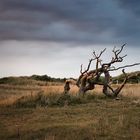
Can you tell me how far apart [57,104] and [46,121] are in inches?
251

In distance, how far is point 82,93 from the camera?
2814 cm

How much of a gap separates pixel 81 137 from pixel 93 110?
707cm

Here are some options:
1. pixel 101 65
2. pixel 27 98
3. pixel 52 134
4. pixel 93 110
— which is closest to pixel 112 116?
pixel 93 110

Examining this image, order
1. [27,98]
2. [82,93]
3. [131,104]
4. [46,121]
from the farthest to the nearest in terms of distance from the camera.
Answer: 1. [82,93]
2. [27,98]
3. [131,104]
4. [46,121]

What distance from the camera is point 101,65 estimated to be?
29266mm

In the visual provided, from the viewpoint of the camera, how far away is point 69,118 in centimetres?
1895

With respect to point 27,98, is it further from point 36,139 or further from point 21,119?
point 36,139

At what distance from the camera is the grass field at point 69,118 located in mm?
15031

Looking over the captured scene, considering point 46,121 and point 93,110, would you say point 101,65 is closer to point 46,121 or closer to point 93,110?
point 93,110

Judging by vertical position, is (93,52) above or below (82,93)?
above

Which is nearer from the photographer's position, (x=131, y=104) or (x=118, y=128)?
(x=118, y=128)

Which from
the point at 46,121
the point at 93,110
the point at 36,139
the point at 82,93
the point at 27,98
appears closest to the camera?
the point at 36,139

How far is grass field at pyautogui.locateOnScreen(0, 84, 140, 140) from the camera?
15031 millimetres

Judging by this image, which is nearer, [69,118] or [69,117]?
[69,118]
